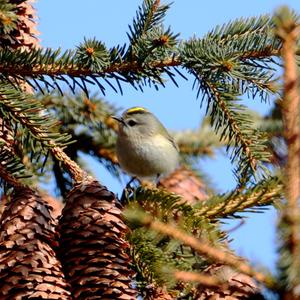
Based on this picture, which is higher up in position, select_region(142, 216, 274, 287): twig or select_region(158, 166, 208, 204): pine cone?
select_region(158, 166, 208, 204): pine cone

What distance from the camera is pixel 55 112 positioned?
10.7 feet

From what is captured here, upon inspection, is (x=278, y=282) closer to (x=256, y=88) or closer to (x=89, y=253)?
(x=89, y=253)

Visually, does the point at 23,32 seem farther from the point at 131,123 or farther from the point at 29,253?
the point at 131,123

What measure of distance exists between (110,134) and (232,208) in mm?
1601

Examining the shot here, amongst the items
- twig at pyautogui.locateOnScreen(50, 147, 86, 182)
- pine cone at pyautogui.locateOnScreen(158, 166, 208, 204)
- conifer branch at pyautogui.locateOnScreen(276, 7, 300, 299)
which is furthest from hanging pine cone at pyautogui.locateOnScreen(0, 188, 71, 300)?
pine cone at pyautogui.locateOnScreen(158, 166, 208, 204)

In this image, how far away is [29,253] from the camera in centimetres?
190

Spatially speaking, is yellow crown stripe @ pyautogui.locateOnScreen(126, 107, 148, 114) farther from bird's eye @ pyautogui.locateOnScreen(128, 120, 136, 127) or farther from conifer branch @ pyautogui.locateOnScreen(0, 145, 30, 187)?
conifer branch @ pyautogui.locateOnScreen(0, 145, 30, 187)

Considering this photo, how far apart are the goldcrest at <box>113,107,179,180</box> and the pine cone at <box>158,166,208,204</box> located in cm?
15

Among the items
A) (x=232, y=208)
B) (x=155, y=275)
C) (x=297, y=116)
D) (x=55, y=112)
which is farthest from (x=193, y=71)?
(x=297, y=116)

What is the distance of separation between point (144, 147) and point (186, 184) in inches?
28.7

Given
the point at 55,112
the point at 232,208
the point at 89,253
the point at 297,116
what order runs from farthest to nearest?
1. the point at 55,112
2. the point at 232,208
3. the point at 89,253
4. the point at 297,116

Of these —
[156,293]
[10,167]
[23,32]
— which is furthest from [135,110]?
[156,293]

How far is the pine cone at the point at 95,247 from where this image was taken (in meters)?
1.91

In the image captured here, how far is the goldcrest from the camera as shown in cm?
365
